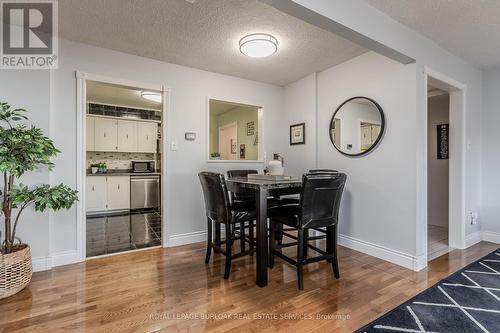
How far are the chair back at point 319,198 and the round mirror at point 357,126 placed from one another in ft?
3.07

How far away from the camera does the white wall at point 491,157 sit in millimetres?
3230

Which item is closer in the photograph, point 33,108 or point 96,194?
point 33,108

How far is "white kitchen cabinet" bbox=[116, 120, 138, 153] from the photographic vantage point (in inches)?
216

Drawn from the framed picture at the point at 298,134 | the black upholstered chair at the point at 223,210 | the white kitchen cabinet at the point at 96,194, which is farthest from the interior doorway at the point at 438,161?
the white kitchen cabinet at the point at 96,194

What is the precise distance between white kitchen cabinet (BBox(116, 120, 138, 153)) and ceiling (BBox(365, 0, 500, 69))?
5115mm

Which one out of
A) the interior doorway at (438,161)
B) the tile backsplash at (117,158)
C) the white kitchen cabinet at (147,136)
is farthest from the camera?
the white kitchen cabinet at (147,136)

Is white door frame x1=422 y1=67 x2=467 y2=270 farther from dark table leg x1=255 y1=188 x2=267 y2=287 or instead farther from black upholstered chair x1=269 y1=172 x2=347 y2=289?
dark table leg x1=255 y1=188 x2=267 y2=287

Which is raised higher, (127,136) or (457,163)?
(127,136)

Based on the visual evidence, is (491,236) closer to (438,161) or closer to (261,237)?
(438,161)

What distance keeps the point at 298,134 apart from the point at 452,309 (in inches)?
101

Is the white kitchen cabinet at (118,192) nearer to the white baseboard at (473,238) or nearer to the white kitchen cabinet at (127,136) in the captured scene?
the white kitchen cabinet at (127,136)

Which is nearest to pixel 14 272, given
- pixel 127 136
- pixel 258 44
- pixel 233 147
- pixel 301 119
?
pixel 258 44

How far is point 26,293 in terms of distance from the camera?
1969 mm

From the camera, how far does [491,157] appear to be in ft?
10.7
